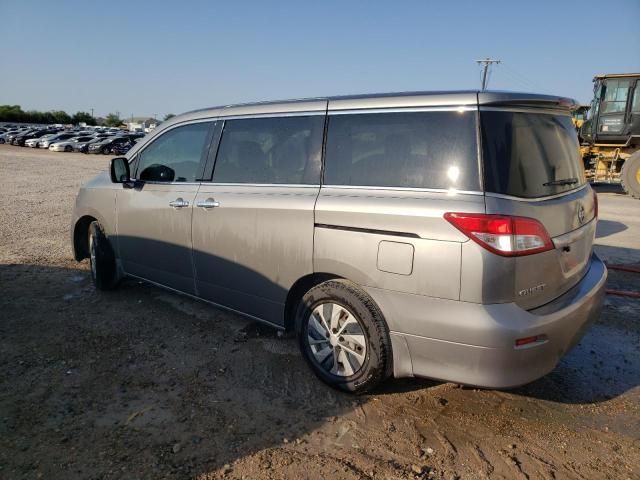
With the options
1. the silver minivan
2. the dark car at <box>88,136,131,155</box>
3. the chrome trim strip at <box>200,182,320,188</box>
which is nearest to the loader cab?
the silver minivan

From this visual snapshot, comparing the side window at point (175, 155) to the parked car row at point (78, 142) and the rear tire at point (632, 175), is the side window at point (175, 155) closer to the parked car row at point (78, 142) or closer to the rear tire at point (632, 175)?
the rear tire at point (632, 175)

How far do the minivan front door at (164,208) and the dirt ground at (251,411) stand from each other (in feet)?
1.58

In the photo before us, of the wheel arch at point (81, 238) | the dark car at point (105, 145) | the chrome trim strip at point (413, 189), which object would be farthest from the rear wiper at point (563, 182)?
the dark car at point (105, 145)

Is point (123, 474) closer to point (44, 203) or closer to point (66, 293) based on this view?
point (66, 293)

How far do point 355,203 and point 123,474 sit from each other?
1934 millimetres

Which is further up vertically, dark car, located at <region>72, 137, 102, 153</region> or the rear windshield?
the rear windshield

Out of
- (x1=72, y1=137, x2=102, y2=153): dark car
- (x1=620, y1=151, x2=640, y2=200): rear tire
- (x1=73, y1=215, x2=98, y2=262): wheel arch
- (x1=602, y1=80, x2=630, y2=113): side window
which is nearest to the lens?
(x1=73, y1=215, x2=98, y2=262): wheel arch

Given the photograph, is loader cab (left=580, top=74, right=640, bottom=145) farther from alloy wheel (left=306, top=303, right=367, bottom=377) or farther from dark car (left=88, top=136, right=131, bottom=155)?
dark car (left=88, top=136, right=131, bottom=155)

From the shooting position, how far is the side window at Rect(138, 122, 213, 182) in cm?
410

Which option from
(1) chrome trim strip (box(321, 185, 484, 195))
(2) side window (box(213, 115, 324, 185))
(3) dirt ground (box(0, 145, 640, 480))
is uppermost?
(2) side window (box(213, 115, 324, 185))

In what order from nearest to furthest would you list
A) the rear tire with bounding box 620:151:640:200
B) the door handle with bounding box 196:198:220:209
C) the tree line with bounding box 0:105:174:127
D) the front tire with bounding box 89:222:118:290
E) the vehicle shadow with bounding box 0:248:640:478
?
1. the vehicle shadow with bounding box 0:248:640:478
2. the door handle with bounding box 196:198:220:209
3. the front tire with bounding box 89:222:118:290
4. the rear tire with bounding box 620:151:640:200
5. the tree line with bounding box 0:105:174:127

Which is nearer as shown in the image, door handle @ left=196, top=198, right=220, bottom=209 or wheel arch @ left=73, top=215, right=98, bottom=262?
door handle @ left=196, top=198, right=220, bottom=209

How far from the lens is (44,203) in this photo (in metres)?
10.9

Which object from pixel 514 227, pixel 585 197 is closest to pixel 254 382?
pixel 514 227
